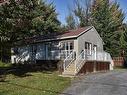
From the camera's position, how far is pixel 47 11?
56906 mm

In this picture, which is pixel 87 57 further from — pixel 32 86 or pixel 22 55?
pixel 22 55

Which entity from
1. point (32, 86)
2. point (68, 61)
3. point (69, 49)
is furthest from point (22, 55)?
point (32, 86)

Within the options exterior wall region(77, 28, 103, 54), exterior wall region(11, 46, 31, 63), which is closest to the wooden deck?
exterior wall region(77, 28, 103, 54)

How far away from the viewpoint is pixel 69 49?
3356cm

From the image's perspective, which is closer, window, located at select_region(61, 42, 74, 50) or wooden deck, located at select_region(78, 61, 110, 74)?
wooden deck, located at select_region(78, 61, 110, 74)

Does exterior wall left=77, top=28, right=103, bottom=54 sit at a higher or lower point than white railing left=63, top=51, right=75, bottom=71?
higher

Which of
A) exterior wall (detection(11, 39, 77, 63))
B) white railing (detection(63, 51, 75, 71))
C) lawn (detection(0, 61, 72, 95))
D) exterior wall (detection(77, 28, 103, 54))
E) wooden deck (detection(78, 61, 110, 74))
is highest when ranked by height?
exterior wall (detection(77, 28, 103, 54))

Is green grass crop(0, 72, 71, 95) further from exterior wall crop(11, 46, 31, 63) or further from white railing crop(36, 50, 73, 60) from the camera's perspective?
exterior wall crop(11, 46, 31, 63)

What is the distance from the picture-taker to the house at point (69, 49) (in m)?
30.6

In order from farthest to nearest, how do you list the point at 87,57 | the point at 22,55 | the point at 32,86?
the point at 22,55, the point at 87,57, the point at 32,86

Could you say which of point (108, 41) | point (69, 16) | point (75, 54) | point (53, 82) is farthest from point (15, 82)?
point (69, 16)

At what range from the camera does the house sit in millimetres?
30609

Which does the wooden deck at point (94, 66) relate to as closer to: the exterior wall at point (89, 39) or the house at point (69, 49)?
the house at point (69, 49)

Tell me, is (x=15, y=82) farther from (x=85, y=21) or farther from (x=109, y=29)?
(x=85, y=21)
